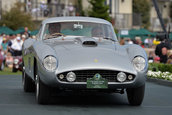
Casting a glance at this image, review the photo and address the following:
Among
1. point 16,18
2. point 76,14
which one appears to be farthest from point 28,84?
point 76,14

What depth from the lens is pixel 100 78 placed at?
9625mm

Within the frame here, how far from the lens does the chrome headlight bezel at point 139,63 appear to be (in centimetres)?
992

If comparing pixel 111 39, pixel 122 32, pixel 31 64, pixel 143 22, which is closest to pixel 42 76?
pixel 31 64

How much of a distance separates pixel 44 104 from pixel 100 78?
3.65ft

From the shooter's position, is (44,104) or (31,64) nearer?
(44,104)

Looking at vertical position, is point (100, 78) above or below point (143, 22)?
above

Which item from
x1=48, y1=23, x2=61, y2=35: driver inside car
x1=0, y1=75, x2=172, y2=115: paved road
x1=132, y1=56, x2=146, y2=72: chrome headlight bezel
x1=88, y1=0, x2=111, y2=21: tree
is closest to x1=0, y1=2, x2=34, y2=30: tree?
x1=88, y1=0, x2=111, y2=21: tree

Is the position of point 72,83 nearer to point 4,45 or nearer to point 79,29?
point 79,29

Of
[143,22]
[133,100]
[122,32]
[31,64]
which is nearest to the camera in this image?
[133,100]

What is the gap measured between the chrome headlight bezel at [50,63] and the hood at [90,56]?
82 mm

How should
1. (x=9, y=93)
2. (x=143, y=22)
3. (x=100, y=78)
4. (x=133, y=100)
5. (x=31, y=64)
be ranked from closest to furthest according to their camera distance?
(x=100, y=78) → (x=133, y=100) → (x=31, y=64) → (x=9, y=93) → (x=143, y=22)

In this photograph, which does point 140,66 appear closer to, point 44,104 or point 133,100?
point 133,100

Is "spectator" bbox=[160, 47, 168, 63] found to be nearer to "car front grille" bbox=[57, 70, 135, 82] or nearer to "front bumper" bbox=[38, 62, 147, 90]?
"front bumper" bbox=[38, 62, 147, 90]

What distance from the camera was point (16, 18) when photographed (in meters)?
53.0
